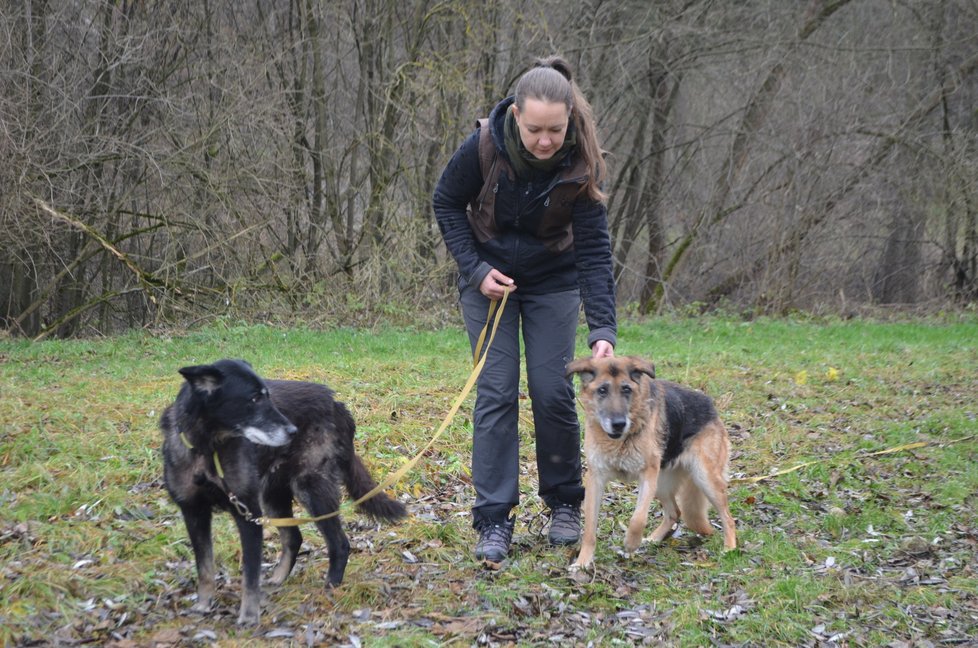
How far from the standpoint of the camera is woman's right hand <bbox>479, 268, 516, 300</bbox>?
4.93 meters

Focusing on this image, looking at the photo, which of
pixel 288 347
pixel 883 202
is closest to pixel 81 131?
pixel 288 347

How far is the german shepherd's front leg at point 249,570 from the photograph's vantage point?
423 centimetres

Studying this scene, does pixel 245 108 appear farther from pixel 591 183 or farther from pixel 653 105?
pixel 591 183

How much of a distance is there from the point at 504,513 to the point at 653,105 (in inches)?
603

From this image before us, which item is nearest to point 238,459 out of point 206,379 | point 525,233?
point 206,379

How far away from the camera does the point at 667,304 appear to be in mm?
19156

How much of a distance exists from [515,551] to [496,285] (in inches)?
62.6

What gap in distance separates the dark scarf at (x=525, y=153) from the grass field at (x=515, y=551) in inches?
85.5

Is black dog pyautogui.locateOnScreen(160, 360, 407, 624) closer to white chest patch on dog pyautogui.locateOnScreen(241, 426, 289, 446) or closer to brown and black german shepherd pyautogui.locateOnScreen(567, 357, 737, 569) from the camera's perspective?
white chest patch on dog pyautogui.locateOnScreen(241, 426, 289, 446)

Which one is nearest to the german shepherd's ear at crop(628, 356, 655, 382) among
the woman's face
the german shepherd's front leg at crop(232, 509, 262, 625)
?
the woman's face

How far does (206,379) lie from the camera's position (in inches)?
166

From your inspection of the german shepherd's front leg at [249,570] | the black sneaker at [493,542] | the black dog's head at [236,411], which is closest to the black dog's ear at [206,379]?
the black dog's head at [236,411]

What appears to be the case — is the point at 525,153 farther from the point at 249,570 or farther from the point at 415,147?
the point at 415,147

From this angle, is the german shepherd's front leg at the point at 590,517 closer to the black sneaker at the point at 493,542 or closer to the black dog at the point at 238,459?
the black sneaker at the point at 493,542
